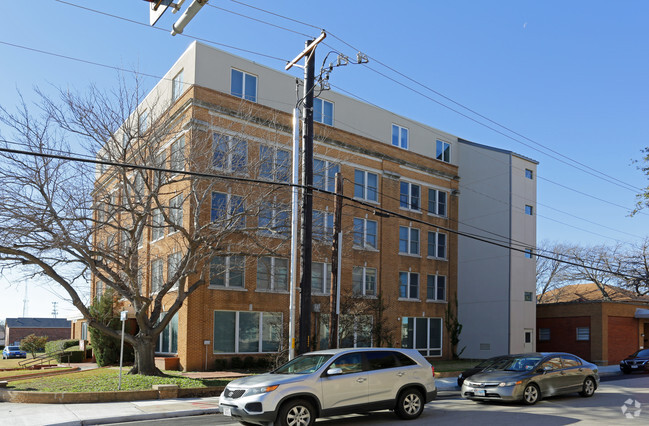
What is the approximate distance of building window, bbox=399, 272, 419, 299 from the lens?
116 ft

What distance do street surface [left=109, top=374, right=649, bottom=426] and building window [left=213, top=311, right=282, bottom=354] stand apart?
41.0 feet

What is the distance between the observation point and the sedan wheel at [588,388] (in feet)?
54.2

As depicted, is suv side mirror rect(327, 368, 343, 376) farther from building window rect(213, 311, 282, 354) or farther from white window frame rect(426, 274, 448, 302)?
white window frame rect(426, 274, 448, 302)

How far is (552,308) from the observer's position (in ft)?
129

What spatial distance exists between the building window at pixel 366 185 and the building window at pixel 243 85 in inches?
308

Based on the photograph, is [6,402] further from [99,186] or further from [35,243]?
[99,186]

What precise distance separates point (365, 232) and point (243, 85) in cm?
1058

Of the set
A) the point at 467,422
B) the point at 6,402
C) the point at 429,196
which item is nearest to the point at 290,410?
the point at 467,422

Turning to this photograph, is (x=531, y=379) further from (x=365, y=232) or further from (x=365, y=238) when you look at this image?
(x=365, y=238)

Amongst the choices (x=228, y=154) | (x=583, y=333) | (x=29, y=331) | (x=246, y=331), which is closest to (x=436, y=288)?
(x=583, y=333)

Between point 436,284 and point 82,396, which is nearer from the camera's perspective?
point 82,396

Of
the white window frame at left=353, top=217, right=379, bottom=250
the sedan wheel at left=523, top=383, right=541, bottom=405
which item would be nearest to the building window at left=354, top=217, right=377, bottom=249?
the white window frame at left=353, top=217, right=379, bottom=250

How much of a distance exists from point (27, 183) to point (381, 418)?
12544mm

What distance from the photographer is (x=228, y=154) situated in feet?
69.4
